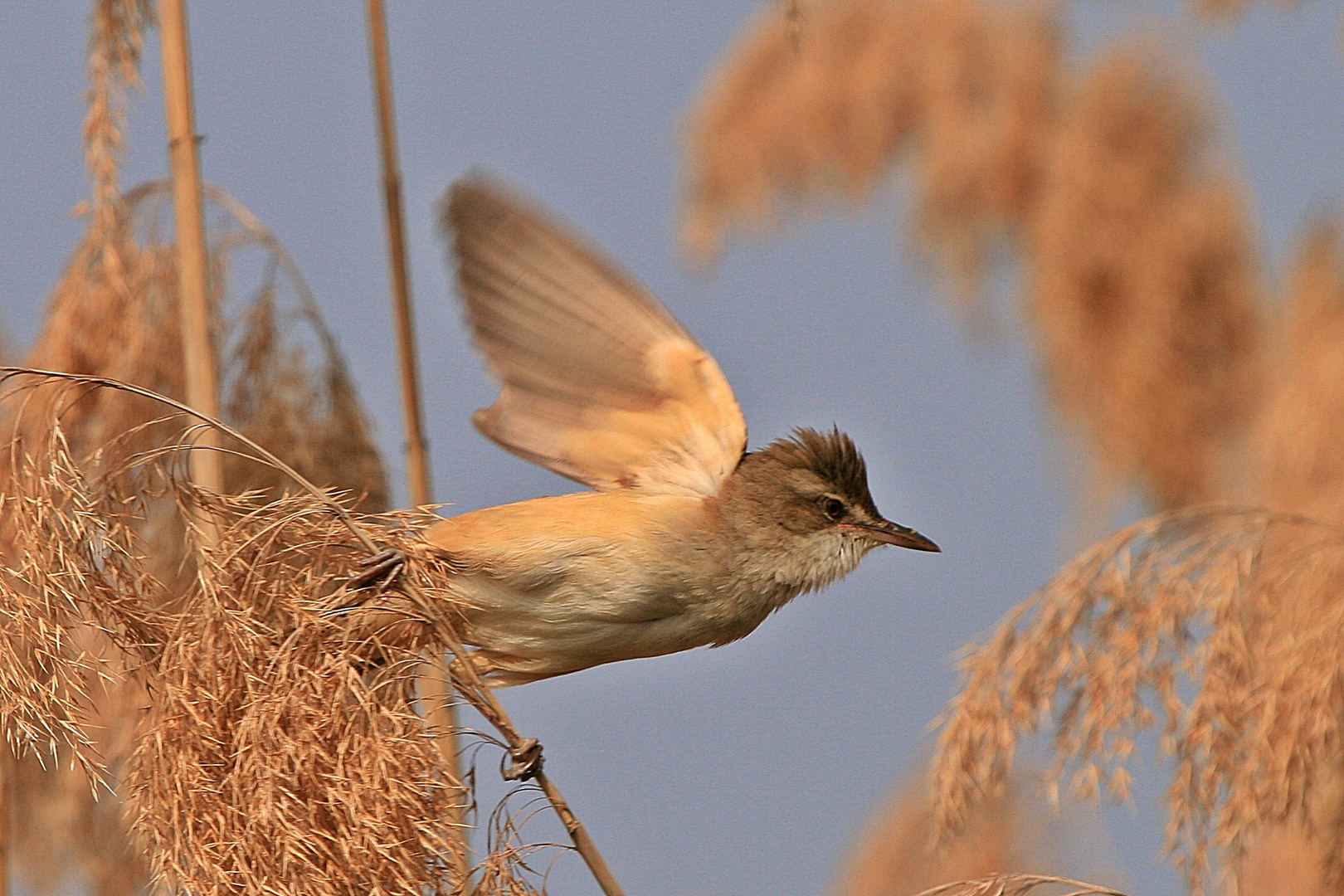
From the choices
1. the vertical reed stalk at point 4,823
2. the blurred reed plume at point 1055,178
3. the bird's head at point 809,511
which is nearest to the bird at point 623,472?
the bird's head at point 809,511

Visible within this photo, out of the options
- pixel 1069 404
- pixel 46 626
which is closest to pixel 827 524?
pixel 46 626

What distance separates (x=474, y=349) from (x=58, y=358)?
2.51 feet

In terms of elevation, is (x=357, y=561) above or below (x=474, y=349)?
below

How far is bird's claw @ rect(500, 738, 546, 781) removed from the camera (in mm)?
2008

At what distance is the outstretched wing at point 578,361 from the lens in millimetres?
2807

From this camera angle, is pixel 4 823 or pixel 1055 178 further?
pixel 1055 178

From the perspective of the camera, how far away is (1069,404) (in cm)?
571

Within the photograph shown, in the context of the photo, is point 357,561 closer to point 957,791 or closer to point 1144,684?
point 957,791

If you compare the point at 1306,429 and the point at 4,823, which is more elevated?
the point at 1306,429

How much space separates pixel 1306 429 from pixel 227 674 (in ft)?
9.02

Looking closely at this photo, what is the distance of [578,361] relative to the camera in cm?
287

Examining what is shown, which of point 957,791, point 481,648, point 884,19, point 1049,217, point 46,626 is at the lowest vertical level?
point 957,791

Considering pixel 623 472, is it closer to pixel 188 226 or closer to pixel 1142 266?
pixel 188 226

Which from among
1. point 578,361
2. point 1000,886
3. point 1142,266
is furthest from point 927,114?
point 1000,886
